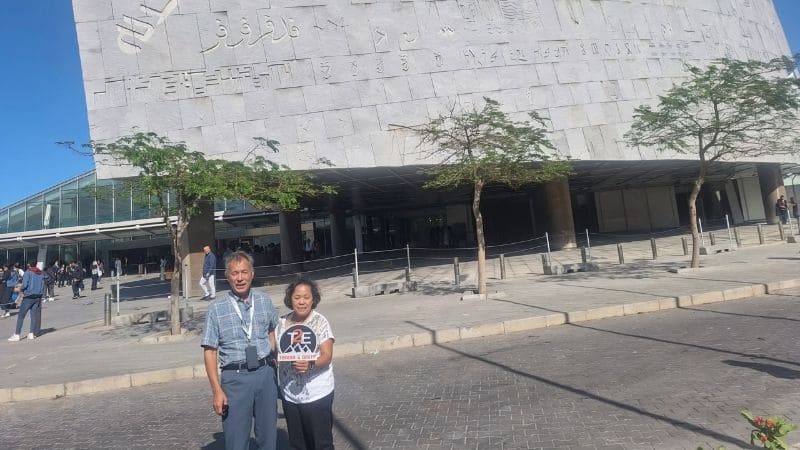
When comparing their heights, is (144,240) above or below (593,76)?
Result: below

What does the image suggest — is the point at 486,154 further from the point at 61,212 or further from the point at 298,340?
the point at 61,212

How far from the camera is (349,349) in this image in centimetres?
761

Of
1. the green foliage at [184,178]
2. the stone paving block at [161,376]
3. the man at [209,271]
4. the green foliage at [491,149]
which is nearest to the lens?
the stone paving block at [161,376]

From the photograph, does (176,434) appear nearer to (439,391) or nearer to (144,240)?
(439,391)

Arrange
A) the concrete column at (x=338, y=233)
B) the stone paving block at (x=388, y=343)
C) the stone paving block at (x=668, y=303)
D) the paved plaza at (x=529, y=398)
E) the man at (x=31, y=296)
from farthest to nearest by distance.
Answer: the concrete column at (x=338, y=233) < the man at (x=31, y=296) < the stone paving block at (x=668, y=303) < the stone paving block at (x=388, y=343) < the paved plaza at (x=529, y=398)

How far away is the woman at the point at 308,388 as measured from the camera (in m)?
2.80

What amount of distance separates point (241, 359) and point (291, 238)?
25934mm

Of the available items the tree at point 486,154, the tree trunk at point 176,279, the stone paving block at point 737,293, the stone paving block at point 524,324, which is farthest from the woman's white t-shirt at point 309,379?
the stone paving block at point 737,293

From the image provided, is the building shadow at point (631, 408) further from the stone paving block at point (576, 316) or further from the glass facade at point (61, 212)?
the glass facade at point (61, 212)

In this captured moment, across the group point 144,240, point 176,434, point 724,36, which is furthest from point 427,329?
point 144,240

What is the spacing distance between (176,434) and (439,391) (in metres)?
2.72

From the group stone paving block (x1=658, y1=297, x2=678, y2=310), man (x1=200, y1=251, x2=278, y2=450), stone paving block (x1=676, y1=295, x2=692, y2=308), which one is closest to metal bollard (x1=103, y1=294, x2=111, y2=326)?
man (x1=200, y1=251, x2=278, y2=450)

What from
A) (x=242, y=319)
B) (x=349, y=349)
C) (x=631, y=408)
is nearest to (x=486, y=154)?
(x=349, y=349)

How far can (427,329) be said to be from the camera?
8.31 metres
